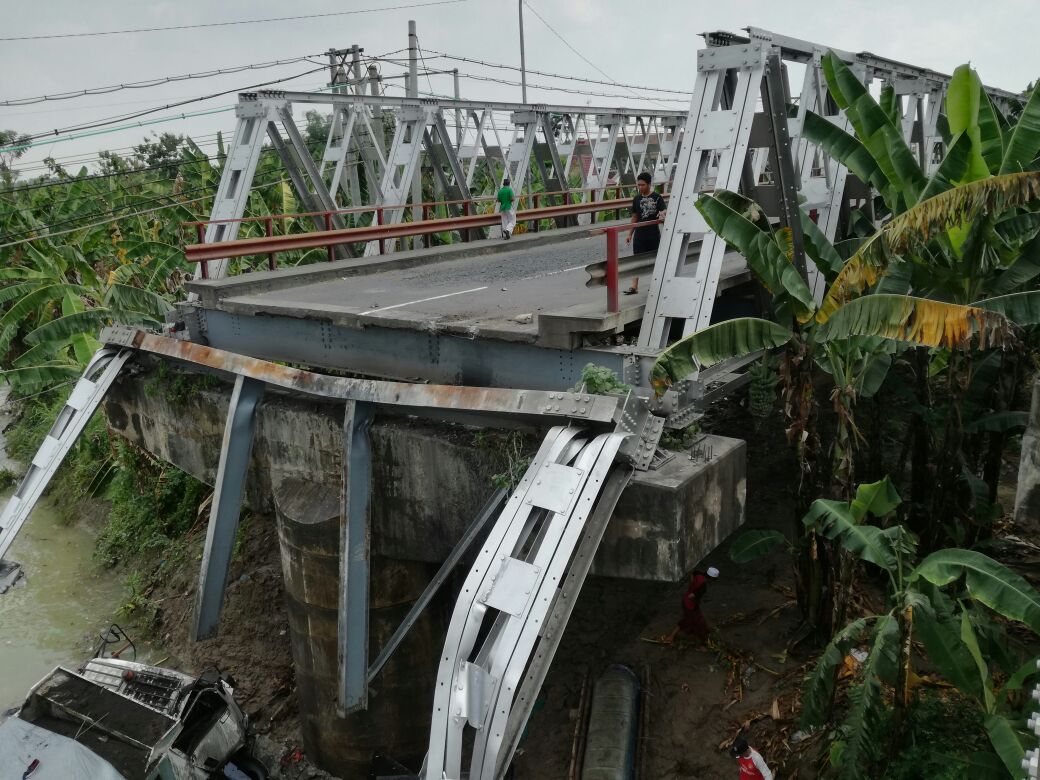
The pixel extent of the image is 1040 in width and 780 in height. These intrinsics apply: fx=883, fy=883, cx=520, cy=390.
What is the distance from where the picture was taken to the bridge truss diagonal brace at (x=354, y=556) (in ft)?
28.4

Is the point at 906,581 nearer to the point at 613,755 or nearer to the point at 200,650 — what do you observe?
the point at 613,755

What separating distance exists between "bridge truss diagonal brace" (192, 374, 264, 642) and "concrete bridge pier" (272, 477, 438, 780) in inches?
20.1

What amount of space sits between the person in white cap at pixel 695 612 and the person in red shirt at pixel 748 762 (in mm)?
2266

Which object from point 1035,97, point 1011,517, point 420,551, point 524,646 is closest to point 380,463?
point 420,551

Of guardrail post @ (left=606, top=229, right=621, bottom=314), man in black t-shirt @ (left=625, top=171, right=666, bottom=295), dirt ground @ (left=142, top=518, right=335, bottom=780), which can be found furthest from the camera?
man in black t-shirt @ (left=625, top=171, right=666, bottom=295)

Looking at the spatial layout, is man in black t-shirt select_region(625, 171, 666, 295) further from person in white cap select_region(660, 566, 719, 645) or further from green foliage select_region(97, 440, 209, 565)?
green foliage select_region(97, 440, 209, 565)

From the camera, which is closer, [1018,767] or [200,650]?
[1018,767]

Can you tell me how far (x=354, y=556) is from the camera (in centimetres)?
877

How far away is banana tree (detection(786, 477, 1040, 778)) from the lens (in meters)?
6.22

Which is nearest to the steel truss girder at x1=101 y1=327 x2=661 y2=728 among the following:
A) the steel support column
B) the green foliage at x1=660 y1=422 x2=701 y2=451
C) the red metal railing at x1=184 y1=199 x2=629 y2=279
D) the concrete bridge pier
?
the steel support column

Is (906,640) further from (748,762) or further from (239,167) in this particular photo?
(239,167)

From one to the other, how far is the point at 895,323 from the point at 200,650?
10482mm

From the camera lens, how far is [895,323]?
21.0 ft

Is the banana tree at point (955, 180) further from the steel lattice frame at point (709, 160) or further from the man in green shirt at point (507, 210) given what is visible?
the man in green shirt at point (507, 210)
